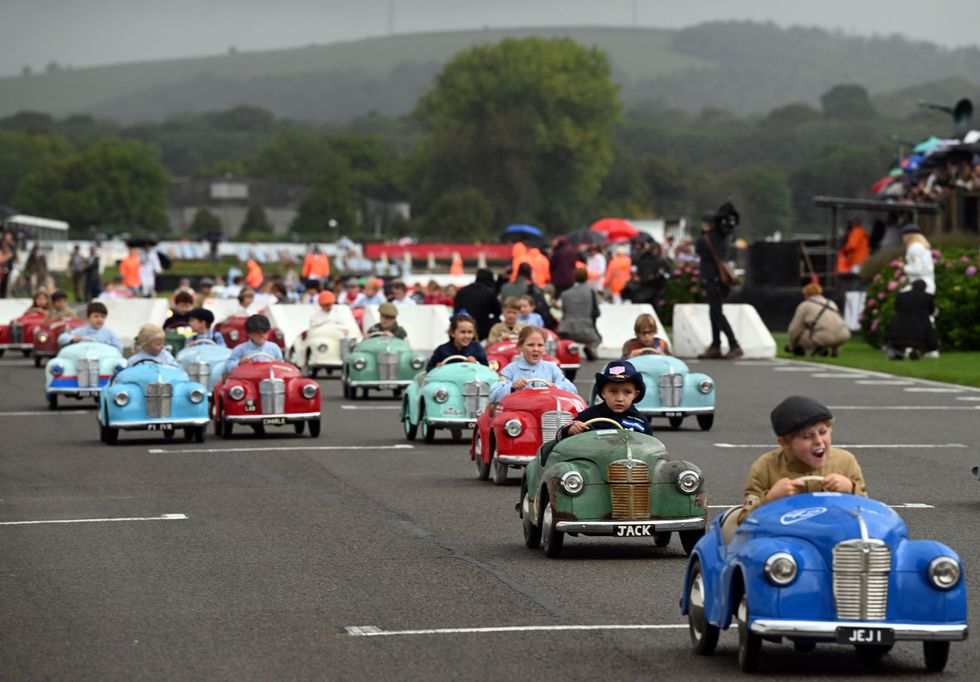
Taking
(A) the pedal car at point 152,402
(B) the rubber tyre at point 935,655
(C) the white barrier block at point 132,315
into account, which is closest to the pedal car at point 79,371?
(A) the pedal car at point 152,402

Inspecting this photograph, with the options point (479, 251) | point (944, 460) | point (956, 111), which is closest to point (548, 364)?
point (944, 460)

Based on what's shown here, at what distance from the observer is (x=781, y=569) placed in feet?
26.6

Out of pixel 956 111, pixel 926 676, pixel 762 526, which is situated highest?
pixel 956 111

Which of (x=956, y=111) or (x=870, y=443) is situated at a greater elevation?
(x=956, y=111)

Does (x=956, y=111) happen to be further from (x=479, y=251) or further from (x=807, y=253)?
(x=479, y=251)

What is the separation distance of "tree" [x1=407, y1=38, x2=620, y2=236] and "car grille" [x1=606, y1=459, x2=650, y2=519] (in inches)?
6285

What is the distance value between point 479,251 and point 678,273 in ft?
238

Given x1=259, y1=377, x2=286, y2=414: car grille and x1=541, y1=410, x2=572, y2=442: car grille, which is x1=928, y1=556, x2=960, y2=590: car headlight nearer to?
x1=541, y1=410, x2=572, y2=442: car grille

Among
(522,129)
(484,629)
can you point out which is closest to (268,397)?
(484,629)

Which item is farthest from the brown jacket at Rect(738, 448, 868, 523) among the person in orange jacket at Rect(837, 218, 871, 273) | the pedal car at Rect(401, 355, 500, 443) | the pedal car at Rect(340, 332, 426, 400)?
the person in orange jacket at Rect(837, 218, 871, 273)

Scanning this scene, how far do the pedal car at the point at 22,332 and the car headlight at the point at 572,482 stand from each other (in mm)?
27882

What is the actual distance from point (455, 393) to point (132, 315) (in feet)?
79.8

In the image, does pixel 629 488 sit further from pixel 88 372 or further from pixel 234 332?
pixel 234 332

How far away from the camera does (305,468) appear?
1811cm
